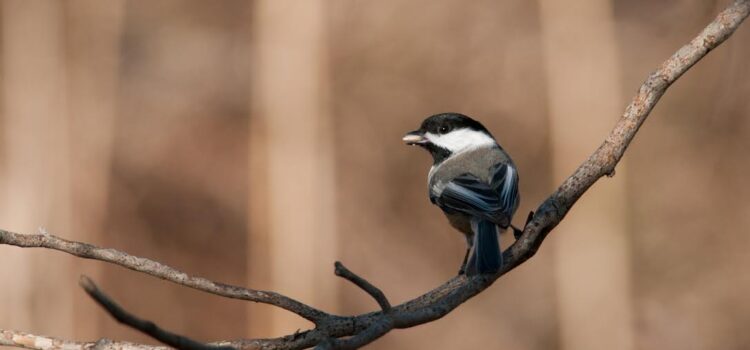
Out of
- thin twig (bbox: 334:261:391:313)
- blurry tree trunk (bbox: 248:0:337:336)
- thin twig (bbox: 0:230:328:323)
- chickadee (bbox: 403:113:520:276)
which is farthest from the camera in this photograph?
blurry tree trunk (bbox: 248:0:337:336)

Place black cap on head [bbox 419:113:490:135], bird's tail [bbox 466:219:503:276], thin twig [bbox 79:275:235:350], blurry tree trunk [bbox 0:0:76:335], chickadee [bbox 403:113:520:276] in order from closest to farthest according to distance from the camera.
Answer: thin twig [bbox 79:275:235:350], bird's tail [bbox 466:219:503:276], chickadee [bbox 403:113:520:276], black cap on head [bbox 419:113:490:135], blurry tree trunk [bbox 0:0:76:335]

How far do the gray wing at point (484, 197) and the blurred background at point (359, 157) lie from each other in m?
3.26

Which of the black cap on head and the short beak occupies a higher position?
the black cap on head

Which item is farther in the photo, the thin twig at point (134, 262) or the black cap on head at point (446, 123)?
the black cap on head at point (446, 123)

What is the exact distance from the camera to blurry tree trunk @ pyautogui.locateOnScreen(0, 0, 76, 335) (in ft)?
19.8

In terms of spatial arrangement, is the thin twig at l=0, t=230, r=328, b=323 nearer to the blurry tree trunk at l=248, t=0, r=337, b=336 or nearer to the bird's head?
the bird's head

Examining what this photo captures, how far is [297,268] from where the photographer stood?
6.20 metres

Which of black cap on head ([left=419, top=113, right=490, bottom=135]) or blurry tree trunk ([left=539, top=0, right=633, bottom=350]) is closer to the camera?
black cap on head ([left=419, top=113, right=490, bottom=135])

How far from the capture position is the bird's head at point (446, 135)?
129 inches

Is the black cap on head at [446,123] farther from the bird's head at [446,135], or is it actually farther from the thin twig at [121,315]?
the thin twig at [121,315]

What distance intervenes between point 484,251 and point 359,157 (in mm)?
4493

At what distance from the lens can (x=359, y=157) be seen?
679 centimetres

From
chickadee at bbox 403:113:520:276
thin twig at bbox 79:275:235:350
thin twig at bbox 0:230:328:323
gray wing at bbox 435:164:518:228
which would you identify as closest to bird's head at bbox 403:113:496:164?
chickadee at bbox 403:113:520:276

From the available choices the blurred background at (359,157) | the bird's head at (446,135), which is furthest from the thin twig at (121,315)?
the blurred background at (359,157)
